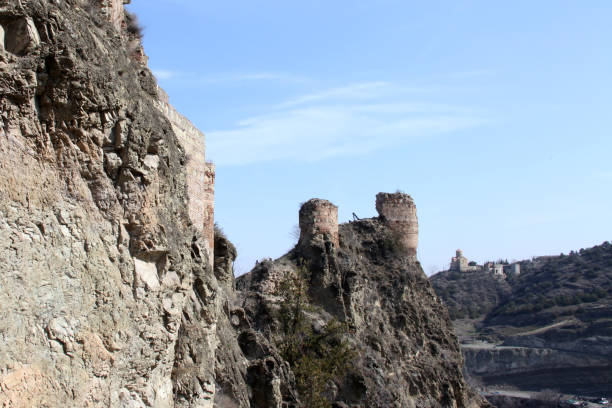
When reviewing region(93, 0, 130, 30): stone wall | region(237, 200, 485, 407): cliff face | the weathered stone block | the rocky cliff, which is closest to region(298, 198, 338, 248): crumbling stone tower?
region(237, 200, 485, 407): cliff face

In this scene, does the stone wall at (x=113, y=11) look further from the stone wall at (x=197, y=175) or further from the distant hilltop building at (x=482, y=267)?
the distant hilltop building at (x=482, y=267)

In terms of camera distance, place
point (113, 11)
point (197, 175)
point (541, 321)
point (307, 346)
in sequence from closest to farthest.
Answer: point (113, 11)
point (197, 175)
point (307, 346)
point (541, 321)

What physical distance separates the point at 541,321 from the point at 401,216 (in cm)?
4893

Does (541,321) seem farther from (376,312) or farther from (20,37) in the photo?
(20,37)

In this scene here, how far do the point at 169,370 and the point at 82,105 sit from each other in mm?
3206

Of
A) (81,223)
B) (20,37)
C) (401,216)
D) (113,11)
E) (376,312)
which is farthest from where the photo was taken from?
(401,216)

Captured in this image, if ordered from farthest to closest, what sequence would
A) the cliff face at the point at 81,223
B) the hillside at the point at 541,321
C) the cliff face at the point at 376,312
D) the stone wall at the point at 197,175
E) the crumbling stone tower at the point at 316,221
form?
the hillside at the point at 541,321 < the crumbling stone tower at the point at 316,221 < the cliff face at the point at 376,312 < the stone wall at the point at 197,175 < the cliff face at the point at 81,223

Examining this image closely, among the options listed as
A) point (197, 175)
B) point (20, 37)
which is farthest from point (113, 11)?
point (197, 175)

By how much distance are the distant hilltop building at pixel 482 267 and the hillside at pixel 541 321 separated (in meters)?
1.57

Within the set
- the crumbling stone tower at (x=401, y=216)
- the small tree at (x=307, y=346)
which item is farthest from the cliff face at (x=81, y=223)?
the crumbling stone tower at (x=401, y=216)

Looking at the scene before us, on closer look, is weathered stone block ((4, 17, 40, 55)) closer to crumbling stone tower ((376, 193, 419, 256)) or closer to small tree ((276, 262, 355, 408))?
small tree ((276, 262, 355, 408))

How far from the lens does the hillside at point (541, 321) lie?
58781 mm

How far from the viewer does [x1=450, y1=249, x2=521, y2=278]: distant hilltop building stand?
9606 cm

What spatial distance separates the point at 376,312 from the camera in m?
23.6
